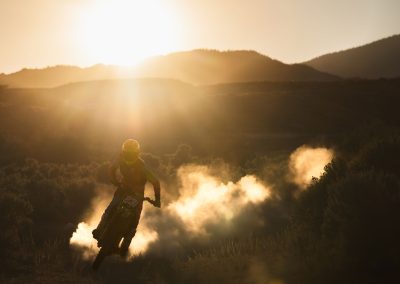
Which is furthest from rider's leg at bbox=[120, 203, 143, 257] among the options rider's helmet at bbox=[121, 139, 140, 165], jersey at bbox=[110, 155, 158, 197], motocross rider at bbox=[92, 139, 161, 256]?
rider's helmet at bbox=[121, 139, 140, 165]

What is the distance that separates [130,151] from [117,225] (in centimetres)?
115

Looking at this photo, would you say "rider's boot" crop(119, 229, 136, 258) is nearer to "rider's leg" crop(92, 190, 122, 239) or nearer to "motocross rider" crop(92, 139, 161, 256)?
"motocross rider" crop(92, 139, 161, 256)

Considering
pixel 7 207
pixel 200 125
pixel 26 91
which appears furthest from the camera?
A: pixel 26 91

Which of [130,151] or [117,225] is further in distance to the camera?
[117,225]

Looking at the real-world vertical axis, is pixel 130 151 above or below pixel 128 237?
above

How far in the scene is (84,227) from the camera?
13.4 meters

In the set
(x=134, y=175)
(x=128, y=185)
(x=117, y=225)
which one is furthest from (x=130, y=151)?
(x=117, y=225)

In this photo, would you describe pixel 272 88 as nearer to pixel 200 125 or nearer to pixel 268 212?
pixel 200 125

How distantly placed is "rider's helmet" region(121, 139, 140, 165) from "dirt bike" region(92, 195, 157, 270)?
0.56m

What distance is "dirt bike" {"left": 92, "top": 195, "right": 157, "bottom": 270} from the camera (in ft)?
28.6

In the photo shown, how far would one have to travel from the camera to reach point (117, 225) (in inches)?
346

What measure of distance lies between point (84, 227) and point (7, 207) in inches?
135

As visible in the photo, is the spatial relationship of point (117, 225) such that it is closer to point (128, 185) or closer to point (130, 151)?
point (128, 185)

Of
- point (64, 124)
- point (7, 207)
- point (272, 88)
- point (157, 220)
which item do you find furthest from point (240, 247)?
point (272, 88)
